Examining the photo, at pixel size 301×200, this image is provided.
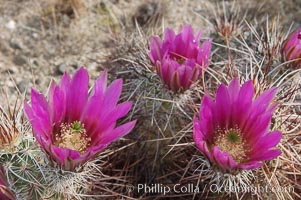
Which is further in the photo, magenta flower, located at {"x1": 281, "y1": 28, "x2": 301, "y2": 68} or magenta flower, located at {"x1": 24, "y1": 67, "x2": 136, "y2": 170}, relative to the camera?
magenta flower, located at {"x1": 281, "y1": 28, "x2": 301, "y2": 68}

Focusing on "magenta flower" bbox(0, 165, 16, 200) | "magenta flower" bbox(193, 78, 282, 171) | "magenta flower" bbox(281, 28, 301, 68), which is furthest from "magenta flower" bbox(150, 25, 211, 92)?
"magenta flower" bbox(0, 165, 16, 200)

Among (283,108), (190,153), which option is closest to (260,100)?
(283,108)

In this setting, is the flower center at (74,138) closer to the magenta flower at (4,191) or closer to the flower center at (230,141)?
the magenta flower at (4,191)

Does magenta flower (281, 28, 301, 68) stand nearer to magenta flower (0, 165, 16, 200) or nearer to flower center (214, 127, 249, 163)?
flower center (214, 127, 249, 163)

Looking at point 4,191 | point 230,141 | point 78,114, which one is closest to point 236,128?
point 230,141

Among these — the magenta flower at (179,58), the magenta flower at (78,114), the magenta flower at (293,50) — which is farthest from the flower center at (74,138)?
the magenta flower at (293,50)

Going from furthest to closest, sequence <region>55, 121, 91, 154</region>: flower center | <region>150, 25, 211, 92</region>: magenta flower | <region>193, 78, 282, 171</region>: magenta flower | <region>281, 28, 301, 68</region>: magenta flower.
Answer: <region>281, 28, 301, 68</region>: magenta flower, <region>150, 25, 211, 92</region>: magenta flower, <region>55, 121, 91, 154</region>: flower center, <region>193, 78, 282, 171</region>: magenta flower

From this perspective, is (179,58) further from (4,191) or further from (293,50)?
(4,191)

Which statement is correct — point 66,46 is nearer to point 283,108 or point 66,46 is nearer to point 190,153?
point 190,153
